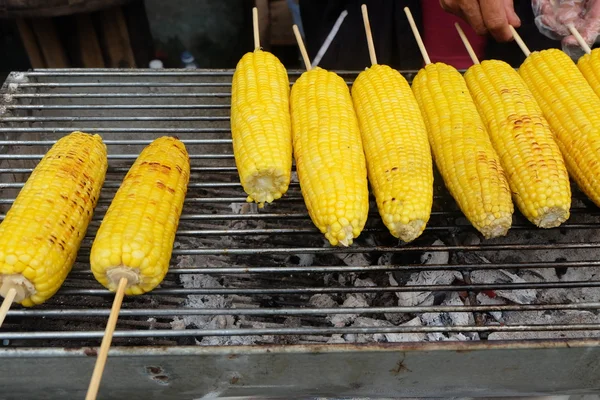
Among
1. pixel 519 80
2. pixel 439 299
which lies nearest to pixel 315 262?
pixel 439 299

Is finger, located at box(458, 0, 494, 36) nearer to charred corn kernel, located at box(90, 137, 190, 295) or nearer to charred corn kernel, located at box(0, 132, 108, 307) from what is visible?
charred corn kernel, located at box(90, 137, 190, 295)

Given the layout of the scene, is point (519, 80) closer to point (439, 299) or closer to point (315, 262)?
point (439, 299)

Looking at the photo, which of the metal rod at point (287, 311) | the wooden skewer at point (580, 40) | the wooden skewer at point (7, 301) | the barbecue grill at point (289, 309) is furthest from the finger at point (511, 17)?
the wooden skewer at point (7, 301)

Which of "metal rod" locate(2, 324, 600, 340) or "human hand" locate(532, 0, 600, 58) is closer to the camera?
"metal rod" locate(2, 324, 600, 340)

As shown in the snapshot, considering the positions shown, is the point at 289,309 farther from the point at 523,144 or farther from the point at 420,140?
the point at 523,144

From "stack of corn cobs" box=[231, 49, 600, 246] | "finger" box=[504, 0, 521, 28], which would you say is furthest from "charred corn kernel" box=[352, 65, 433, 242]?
"finger" box=[504, 0, 521, 28]

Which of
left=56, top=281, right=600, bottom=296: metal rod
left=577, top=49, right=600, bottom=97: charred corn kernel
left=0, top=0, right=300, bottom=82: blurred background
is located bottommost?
left=0, top=0, right=300, bottom=82: blurred background
